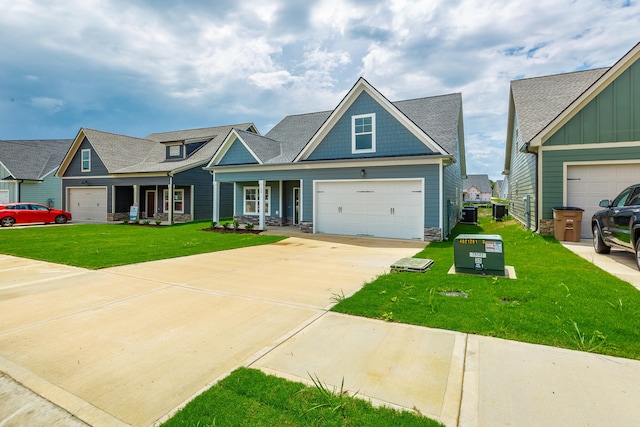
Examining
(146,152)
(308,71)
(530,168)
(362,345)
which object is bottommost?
(362,345)

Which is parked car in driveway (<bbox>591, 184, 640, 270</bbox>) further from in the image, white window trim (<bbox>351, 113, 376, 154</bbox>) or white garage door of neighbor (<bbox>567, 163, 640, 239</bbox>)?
white window trim (<bbox>351, 113, 376, 154</bbox>)

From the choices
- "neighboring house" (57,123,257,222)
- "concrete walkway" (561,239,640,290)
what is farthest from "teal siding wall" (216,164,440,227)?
"neighboring house" (57,123,257,222)

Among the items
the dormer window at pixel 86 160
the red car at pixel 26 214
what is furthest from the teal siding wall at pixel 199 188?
the dormer window at pixel 86 160

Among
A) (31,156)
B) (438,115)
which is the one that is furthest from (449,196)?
(31,156)

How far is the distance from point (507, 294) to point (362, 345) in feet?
9.96

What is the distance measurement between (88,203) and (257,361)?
29.0 metres

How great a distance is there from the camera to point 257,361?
3361 mm

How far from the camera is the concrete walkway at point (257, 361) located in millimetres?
2592

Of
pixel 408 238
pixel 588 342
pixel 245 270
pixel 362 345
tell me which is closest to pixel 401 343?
pixel 362 345

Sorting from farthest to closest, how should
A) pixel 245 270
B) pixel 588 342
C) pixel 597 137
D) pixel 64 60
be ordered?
pixel 64 60 < pixel 597 137 < pixel 245 270 < pixel 588 342

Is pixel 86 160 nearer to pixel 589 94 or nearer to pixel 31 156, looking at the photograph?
pixel 31 156

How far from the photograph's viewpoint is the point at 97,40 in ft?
44.5

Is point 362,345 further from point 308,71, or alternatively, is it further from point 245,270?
point 308,71

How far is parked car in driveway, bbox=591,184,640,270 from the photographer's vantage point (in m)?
6.89
